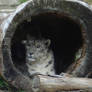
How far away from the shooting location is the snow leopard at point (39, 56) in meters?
3.82

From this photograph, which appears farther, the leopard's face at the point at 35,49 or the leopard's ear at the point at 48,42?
the leopard's ear at the point at 48,42

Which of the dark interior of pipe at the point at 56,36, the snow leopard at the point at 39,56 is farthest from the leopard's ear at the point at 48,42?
the dark interior of pipe at the point at 56,36

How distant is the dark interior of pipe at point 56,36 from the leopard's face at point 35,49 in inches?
3.4

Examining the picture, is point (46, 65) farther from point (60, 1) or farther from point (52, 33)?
point (60, 1)

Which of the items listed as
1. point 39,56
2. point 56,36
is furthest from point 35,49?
point 56,36

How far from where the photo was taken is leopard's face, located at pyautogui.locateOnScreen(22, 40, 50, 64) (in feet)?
12.6

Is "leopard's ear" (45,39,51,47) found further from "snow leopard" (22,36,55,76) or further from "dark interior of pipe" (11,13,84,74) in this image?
"dark interior of pipe" (11,13,84,74)

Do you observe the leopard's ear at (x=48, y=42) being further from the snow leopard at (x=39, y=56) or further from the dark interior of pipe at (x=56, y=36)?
the dark interior of pipe at (x=56, y=36)

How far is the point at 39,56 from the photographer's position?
12.7ft

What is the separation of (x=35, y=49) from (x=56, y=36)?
1.20 ft

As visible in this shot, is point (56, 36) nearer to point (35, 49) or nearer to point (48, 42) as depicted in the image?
point (48, 42)

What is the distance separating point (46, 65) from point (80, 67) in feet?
1.70

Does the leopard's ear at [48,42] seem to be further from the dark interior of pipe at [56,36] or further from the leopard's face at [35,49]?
the dark interior of pipe at [56,36]

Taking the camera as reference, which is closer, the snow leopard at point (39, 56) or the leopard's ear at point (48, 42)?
the snow leopard at point (39, 56)
